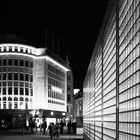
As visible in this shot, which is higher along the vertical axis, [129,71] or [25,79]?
[25,79]

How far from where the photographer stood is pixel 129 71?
5.12 m

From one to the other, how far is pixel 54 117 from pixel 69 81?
113 feet

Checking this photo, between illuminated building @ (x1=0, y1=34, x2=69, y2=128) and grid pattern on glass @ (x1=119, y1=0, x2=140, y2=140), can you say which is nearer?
grid pattern on glass @ (x1=119, y1=0, x2=140, y2=140)

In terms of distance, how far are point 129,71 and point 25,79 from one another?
93.5 meters

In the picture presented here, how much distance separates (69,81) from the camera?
461 ft

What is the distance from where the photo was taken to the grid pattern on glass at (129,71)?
4.55 m

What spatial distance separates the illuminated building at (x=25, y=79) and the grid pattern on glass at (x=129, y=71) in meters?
86.7

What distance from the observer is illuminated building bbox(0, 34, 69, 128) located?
94312 mm

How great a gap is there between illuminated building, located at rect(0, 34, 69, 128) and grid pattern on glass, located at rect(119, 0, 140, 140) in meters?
86.7

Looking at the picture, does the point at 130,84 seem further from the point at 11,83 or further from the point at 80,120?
the point at 11,83

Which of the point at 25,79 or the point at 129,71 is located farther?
the point at 25,79

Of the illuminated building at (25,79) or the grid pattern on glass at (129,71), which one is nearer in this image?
the grid pattern on glass at (129,71)

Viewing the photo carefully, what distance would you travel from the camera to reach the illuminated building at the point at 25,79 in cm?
9431

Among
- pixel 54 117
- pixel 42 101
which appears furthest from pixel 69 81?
pixel 42 101
